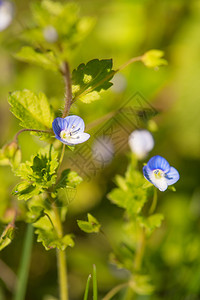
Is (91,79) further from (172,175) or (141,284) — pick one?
(141,284)

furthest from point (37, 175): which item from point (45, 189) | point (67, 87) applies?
point (67, 87)

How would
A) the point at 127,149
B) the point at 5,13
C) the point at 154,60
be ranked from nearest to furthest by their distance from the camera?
the point at 154,60
the point at 127,149
the point at 5,13

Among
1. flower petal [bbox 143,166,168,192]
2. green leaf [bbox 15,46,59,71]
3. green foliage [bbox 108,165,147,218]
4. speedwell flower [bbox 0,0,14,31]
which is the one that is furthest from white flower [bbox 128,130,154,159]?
speedwell flower [bbox 0,0,14,31]

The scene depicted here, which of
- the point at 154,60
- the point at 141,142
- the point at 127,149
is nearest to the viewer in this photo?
the point at 154,60

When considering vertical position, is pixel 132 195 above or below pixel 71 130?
below

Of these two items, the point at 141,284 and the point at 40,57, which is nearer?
the point at 40,57

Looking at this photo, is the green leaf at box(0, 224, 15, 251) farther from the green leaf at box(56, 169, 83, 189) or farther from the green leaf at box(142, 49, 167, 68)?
the green leaf at box(142, 49, 167, 68)
